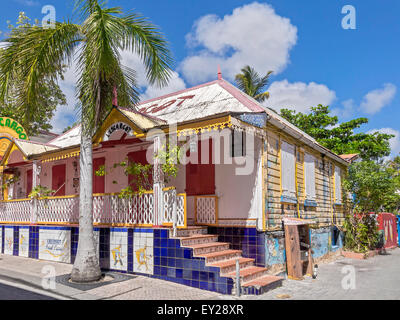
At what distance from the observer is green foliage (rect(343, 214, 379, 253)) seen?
15.4 metres

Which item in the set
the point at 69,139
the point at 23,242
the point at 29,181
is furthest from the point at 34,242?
the point at 29,181

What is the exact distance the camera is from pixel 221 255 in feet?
28.2

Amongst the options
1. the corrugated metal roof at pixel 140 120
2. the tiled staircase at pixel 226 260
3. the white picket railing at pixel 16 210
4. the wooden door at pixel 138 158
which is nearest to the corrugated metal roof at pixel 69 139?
the white picket railing at pixel 16 210

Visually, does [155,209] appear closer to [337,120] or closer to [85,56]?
[85,56]

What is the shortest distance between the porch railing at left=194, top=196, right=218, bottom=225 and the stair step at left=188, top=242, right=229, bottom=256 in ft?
2.66

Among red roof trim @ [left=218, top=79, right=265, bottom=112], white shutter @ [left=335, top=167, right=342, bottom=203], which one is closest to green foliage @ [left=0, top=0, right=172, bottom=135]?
red roof trim @ [left=218, top=79, right=265, bottom=112]

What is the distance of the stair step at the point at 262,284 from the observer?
25.0 ft

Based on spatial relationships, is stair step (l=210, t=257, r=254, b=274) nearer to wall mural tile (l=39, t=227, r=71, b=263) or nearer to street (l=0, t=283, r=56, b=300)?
street (l=0, t=283, r=56, b=300)

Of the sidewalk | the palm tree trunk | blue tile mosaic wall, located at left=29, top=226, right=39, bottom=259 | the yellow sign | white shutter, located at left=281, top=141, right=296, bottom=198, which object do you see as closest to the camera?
the sidewalk

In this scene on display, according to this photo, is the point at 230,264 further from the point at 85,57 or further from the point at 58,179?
the point at 58,179

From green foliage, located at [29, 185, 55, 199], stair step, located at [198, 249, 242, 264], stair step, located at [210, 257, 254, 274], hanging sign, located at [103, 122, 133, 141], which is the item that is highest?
hanging sign, located at [103, 122, 133, 141]

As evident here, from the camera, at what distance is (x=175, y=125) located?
8.81 m

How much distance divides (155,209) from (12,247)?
756 centimetres
